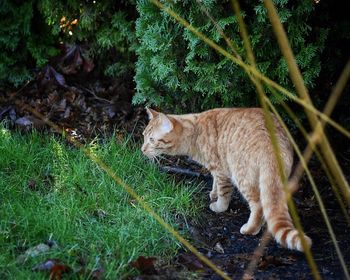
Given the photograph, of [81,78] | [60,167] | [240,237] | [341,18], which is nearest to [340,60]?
[341,18]

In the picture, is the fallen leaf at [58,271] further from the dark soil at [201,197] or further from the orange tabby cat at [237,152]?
the orange tabby cat at [237,152]

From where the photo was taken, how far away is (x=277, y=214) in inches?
122

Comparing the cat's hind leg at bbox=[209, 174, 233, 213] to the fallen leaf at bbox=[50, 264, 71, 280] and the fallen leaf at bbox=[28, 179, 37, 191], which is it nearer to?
the fallen leaf at bbox=[28, 179, 37, 191]

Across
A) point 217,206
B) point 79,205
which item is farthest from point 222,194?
point 79,205

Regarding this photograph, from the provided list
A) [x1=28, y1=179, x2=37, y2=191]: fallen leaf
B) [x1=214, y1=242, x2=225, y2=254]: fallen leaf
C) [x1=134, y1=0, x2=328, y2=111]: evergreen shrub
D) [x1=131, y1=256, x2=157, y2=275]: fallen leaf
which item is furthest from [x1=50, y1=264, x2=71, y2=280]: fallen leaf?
[x1=134, y1=0, x2=328, y2=111]: evergreen shrub

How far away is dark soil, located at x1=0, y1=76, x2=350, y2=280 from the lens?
3.18 meters

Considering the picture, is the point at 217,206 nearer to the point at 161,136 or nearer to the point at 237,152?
the point at 237,152

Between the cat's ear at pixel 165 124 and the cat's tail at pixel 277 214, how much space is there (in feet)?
3.28

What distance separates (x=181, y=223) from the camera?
369cm

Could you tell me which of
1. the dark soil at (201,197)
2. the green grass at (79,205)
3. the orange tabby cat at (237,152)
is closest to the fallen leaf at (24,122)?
the dark soil at (201,197)

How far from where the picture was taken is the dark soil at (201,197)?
3.18 metres

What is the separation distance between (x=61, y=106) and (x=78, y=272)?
298cm

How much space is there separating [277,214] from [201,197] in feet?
3.62

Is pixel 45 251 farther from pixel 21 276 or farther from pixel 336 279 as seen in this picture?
pixel 336 279
